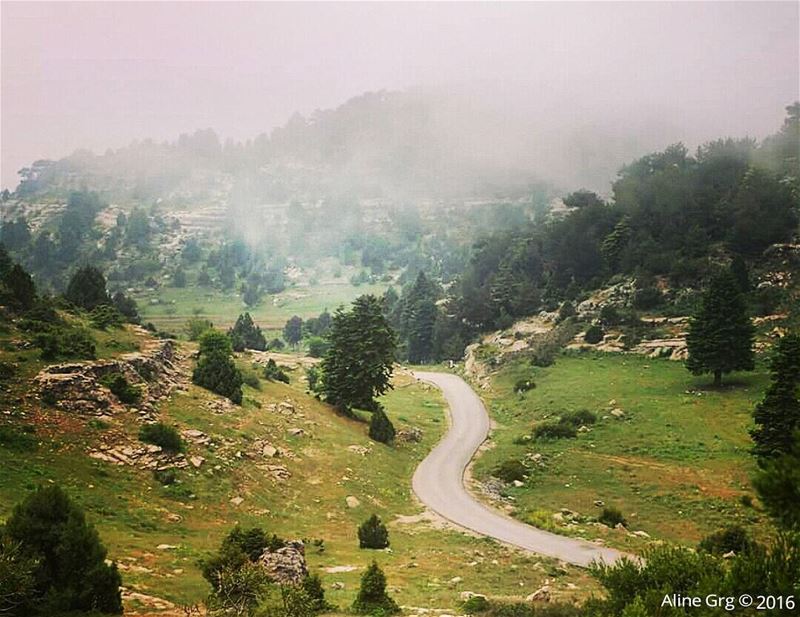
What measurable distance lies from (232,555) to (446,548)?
52.4 feet

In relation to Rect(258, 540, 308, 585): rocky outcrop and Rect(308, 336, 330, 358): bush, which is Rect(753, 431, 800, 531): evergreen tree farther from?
Rect(308, 336, 330, 358): bush

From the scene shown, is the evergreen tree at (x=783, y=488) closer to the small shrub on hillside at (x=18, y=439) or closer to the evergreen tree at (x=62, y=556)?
the evergreen tree at (x=62, y=556)

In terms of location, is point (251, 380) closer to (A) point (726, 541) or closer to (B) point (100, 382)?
(B) point (100, 382)

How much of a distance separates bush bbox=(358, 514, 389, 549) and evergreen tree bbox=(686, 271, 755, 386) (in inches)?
1669

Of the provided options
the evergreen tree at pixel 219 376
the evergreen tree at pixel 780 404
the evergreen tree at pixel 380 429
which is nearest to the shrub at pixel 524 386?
the evergreen tree at pixel 380 429

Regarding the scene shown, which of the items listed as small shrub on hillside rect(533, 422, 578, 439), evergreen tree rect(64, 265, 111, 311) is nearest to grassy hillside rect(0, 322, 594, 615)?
small shrub on hillside rect(533, 422, 578, 439)

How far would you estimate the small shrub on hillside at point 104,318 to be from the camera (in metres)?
48.9

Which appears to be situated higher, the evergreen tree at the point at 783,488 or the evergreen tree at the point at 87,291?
the evergreen tree at the point at 87,291

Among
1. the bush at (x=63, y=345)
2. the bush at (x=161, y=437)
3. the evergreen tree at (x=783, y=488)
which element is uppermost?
the evergreen tree at (x=783, y=488)

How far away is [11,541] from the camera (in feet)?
48.6

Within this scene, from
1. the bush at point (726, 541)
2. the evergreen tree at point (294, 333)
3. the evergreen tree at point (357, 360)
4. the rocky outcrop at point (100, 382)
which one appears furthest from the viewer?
the evergreen tree at point (294, 333)

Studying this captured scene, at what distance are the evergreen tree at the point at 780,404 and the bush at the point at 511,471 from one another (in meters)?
17.3

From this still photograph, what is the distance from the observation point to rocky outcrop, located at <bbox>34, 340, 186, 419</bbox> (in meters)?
33.6

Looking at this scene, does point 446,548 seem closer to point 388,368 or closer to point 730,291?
point 388,368
